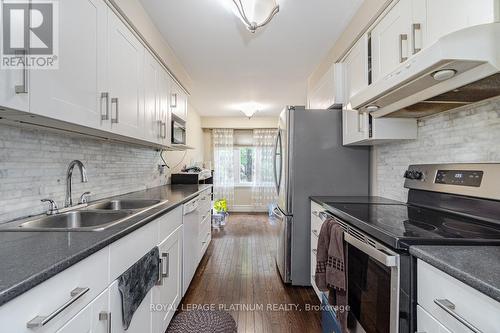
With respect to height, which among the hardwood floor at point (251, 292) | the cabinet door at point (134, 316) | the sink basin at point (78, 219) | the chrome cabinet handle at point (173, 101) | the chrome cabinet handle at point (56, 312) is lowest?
the hardwood floor at point (251, 292)

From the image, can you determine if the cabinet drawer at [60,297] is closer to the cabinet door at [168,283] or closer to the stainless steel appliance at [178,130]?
the cabinet door at [168,283]

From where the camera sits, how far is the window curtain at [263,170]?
6.49m

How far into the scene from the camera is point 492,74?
3.10ft

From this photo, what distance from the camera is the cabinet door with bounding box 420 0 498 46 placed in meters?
0.93

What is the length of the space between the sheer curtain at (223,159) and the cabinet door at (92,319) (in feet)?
18.4

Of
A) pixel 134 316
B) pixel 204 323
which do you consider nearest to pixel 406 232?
pixel 204 323

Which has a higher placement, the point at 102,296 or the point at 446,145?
the point at 446,145

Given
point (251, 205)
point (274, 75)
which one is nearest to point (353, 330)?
point (274, 75)

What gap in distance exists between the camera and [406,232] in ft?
3.39

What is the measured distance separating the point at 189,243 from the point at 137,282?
44.1 inches

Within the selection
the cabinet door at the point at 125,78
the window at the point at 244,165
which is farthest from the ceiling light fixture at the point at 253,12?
the window at the point at 244,165

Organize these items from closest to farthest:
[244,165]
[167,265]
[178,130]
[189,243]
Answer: [167,265], [189,243], [178,130], [244,165]

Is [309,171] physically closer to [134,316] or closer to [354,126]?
[354,126]

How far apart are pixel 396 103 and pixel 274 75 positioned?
2349 millimetres
